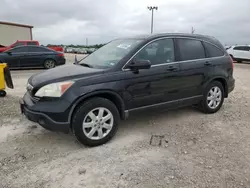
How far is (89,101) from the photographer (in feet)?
11.1

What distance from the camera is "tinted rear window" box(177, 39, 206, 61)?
4450mm

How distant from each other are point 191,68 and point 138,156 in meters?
2.08

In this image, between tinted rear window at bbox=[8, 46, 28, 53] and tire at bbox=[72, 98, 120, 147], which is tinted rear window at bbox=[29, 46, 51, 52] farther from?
tire at bbox=[72, 98, 120, 147]

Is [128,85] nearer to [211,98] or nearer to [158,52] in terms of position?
[158,52]

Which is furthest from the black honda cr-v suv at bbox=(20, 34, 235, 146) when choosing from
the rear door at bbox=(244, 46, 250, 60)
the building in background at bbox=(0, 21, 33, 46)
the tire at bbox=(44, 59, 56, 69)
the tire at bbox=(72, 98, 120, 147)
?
the building in background at bbox=(0, 21, 33, 46)

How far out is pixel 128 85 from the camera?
12.2ft

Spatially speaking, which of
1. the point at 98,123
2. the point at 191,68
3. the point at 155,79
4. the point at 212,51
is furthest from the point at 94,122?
the point at 212,51

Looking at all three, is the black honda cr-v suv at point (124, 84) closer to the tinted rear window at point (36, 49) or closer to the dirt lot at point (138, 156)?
the dirt lot at point (138, 156)

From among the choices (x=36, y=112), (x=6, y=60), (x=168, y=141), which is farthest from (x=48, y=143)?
(x=6, y=60)

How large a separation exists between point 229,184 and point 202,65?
2557mm

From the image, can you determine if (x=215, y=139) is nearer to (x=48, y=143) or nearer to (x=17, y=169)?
(x=48, y=143)

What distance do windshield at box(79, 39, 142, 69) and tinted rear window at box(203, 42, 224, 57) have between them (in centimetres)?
166

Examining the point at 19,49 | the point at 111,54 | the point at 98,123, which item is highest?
the point at 19,49

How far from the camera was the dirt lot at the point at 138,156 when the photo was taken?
276 centimetres
